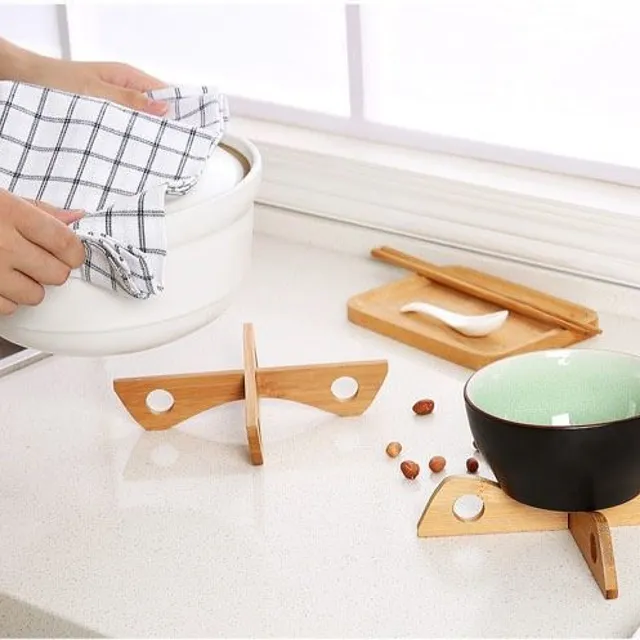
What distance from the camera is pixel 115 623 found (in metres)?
1.04

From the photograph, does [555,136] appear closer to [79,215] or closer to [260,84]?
[260,84]

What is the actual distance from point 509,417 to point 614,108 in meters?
0.51

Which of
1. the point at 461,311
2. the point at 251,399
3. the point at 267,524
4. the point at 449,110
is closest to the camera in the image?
the point at 267,524

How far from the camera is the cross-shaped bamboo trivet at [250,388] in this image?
129cm

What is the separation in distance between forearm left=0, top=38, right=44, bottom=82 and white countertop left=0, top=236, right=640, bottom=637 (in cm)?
31

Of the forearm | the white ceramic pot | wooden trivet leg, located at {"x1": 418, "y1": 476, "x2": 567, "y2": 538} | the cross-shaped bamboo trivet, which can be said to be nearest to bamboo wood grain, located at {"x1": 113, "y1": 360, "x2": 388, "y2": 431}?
the cross-shaped bamboo trivet

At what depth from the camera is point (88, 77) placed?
135 centimetres

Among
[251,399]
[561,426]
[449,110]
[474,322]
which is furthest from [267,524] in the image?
[449,110]

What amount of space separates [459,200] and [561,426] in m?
0.62

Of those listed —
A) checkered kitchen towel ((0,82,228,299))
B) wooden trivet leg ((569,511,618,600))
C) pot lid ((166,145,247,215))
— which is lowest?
wooden trivet leg ((569,511,618,600))

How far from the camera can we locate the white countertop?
103 centimetres

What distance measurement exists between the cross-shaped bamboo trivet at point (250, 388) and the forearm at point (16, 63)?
1.10ft

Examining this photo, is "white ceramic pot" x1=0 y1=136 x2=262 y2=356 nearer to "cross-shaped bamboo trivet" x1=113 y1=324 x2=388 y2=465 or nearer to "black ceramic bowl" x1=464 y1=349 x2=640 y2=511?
"cross-shaped bamboo trivet" x1=113 y1=324 x2=388 y2=465

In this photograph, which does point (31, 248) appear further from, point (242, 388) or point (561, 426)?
point (561, 426)
